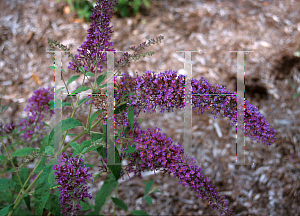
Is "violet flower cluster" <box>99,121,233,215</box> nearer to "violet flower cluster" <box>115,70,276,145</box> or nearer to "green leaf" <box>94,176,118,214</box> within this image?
"violet flower cluster" <box>115,70,276,145</box>

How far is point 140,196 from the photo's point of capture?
8.86 ft

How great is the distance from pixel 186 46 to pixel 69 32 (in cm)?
189

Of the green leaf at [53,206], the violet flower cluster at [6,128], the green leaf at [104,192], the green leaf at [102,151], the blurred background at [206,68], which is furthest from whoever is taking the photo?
the blurred background at [206,68]

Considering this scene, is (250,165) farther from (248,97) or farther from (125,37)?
(125,37)

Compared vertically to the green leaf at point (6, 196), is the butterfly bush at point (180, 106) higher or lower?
higher

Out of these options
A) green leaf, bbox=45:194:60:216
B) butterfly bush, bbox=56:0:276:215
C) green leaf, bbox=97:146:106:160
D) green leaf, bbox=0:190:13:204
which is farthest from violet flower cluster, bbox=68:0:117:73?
green leaf, bbox=0:190:13:204

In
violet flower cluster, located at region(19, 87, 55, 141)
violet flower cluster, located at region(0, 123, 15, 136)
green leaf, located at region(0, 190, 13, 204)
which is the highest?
violet flower cluster, located at region(19, 87, 55, 141)

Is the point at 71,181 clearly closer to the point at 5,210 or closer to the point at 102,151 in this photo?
the point at 102,151

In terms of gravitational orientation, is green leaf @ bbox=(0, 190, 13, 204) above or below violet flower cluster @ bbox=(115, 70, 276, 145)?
below

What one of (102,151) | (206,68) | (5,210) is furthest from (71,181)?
(206,68)

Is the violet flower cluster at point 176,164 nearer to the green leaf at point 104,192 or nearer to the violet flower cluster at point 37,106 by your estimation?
the green leaf at point 104,192

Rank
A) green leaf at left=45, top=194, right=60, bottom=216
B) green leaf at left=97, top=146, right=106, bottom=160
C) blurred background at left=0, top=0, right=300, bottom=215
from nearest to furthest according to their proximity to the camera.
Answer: green leaf at left=97, top=146, right=106, bottom=160 < green leaf at left=45, top=194, right=60, bottom=216 < blurred background at left=0, top=0, right=300, bottom=215

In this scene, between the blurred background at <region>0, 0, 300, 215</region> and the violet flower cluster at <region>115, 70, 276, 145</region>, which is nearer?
the violet flower cluster at <region>115, 70, 276, 145</region>

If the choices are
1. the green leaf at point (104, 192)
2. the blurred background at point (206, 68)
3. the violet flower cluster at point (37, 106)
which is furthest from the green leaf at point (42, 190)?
the blurred background at point (206, 68)
